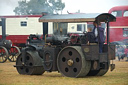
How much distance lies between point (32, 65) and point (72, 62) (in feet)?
5.77

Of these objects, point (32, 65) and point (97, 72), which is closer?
point (97, 72)

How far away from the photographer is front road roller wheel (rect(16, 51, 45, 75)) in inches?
511

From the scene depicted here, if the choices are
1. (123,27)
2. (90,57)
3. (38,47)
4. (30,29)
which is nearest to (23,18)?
(30,29)

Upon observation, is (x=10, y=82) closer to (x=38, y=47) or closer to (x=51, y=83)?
(x=51, y=83)

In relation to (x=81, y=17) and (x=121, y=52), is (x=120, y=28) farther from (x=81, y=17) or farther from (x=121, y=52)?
(x=81, y=17)

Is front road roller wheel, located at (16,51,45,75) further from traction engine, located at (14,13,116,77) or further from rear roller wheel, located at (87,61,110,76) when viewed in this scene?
rear roller wheel, located at (87,61,110,76)

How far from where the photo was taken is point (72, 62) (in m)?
11.9

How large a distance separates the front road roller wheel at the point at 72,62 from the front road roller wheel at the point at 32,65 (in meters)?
1.05

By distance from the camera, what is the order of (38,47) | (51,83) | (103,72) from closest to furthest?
1. (51,83)
2. (103,72)
3. (38,47)

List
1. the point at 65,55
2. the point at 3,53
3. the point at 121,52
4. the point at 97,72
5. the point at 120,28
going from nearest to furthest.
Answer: the point at 65,55
the point at 97,72
the point at 3,53
the point at 121,52
the point at 120,28

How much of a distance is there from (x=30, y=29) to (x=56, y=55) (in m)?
19.2

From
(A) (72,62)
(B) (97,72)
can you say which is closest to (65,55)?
(A) (72,62)

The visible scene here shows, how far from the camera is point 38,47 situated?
43.7ft

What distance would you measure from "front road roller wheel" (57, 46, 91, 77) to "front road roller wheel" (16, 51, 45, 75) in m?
1.05
